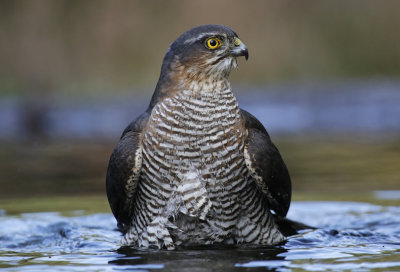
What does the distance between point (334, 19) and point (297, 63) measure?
7.34ft

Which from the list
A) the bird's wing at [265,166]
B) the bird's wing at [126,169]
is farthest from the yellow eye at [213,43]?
the bird's wing at [126,169]

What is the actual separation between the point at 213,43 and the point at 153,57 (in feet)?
46.1

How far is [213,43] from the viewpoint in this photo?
20.1ft

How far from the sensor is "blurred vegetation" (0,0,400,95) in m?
19.3

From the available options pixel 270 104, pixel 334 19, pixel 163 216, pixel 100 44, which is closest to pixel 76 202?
pixel 163 216

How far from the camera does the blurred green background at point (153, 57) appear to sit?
16984 millimetres

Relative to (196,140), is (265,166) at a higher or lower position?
lower

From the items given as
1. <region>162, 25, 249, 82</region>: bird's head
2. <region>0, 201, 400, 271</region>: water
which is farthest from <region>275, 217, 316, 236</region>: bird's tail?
<region>162, 25, 249, 82</region>: bird's head

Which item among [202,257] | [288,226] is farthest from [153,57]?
[202,257]

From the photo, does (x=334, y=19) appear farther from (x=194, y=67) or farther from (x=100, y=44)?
(x=194, y=67)

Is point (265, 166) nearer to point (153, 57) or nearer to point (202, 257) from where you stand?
point (202, 257)

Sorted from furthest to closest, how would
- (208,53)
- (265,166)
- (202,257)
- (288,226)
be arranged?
(288,226)
(208,53)
(265,166)
(202,257)

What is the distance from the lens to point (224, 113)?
5.92m

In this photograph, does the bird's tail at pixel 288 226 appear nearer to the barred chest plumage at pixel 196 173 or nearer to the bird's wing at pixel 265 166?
the bird's wing at pixel 265 166
